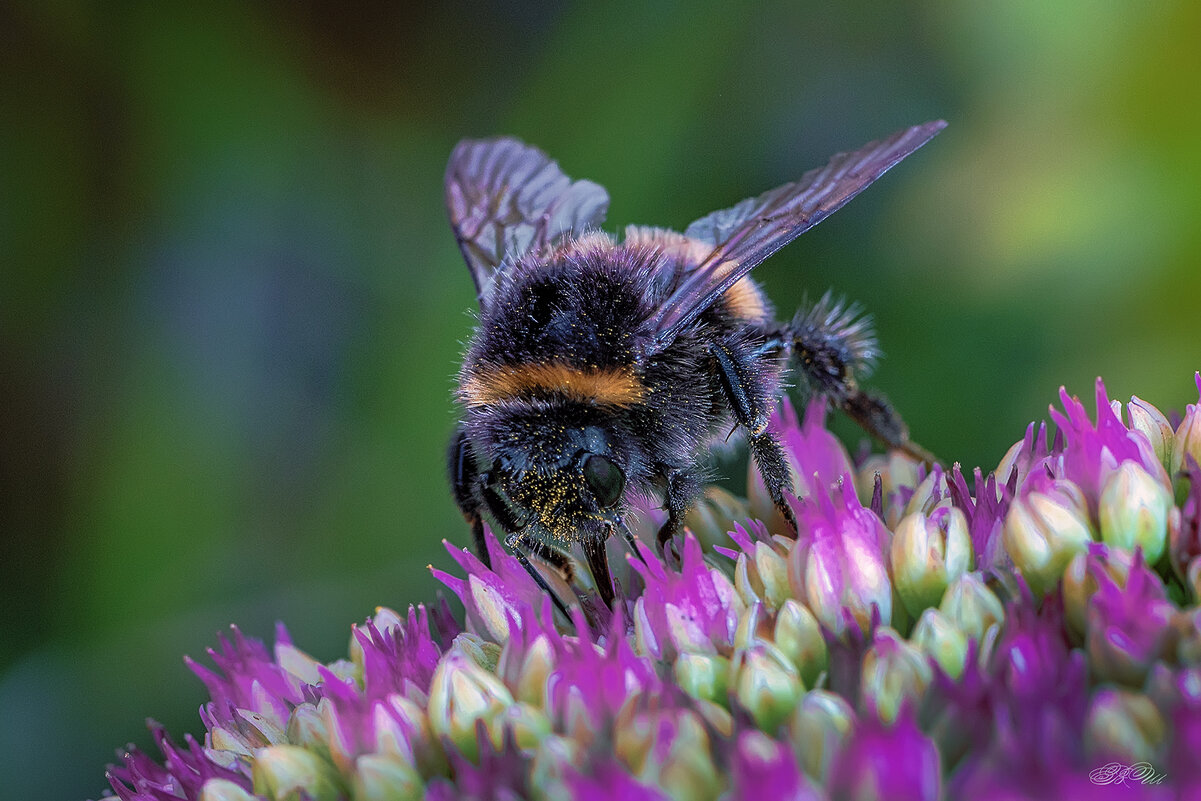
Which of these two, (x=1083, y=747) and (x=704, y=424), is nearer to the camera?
(x=1083, y=747)

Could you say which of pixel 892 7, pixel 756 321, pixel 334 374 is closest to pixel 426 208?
pixel 334 374

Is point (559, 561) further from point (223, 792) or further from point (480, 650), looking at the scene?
point (223, 792)

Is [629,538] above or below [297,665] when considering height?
below

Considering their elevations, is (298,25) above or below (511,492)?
above

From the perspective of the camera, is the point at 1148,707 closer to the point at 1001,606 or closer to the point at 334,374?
the point at 1001,606

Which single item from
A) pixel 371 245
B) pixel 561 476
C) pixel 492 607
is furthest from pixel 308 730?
pixel 371 245

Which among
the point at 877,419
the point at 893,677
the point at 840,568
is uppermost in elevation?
the point at 877,419

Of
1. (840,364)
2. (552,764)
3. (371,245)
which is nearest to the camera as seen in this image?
(552,764)
